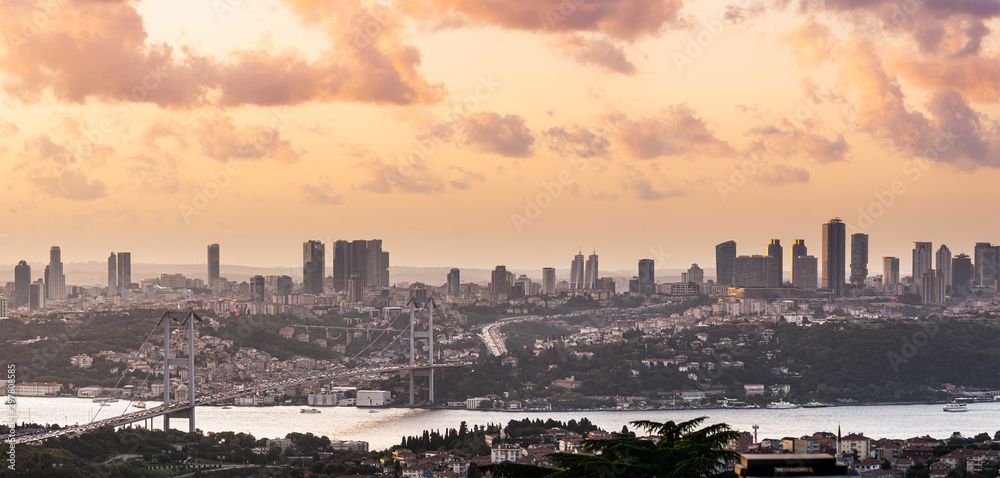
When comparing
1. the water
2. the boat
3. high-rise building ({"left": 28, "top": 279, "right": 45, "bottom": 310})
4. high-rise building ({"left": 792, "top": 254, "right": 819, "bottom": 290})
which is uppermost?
high-rise building ({"left": 792, "top": 254, "right": 819, "bottom": 290})

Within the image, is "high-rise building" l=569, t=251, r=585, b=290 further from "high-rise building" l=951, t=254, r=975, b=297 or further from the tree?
the tree

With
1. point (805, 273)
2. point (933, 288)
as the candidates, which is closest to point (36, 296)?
point (805, 273)

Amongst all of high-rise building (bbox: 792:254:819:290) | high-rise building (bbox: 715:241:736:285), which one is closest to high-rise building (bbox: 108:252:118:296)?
high-rise building (bbox: 715:241:736:285)

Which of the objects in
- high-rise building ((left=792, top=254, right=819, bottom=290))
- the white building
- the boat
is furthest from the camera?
high-rise building ((left=792, top=254, right=819, bottom=290))

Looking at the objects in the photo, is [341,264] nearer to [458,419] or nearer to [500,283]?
[500,283]

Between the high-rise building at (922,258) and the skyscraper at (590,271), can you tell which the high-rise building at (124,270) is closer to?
the skyscraper at (590,271)

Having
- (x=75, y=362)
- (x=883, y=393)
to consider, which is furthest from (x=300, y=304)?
(x=883, y=393)
